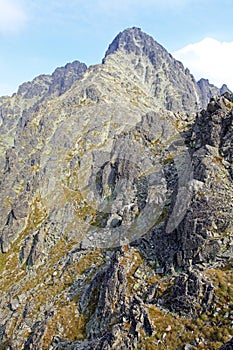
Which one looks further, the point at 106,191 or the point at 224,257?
the point at 106,191

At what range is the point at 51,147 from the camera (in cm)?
8788

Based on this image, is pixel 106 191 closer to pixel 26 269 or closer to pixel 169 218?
pixel 26 269

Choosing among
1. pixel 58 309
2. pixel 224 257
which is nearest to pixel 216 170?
pixel 224 257

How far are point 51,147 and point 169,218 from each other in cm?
5797

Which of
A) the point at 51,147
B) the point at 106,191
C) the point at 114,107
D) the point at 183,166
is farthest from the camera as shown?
the point at 114,107

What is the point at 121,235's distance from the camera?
47188 millimetres

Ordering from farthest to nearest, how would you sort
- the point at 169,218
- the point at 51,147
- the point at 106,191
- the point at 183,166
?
the point at 51,147
the point at 106,191
the point at 183,166
the point at 169,218

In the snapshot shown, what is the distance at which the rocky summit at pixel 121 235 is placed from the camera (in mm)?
27656

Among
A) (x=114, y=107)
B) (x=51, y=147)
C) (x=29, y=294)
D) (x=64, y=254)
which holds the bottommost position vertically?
(x=29, y=294)

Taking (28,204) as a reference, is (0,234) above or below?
below

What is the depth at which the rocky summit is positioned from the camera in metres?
27.7

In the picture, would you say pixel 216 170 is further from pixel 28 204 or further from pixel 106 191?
pixel 28 204

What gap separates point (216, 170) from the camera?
3966 cm

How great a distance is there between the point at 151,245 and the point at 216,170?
43.8 feet
